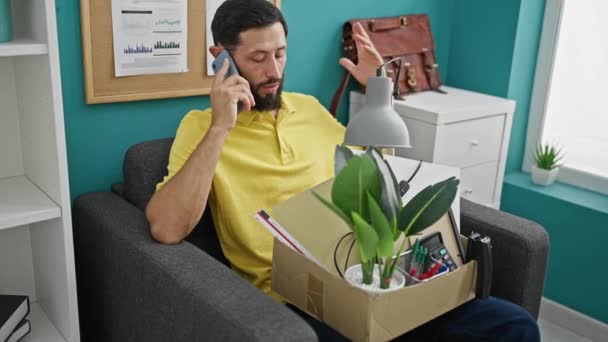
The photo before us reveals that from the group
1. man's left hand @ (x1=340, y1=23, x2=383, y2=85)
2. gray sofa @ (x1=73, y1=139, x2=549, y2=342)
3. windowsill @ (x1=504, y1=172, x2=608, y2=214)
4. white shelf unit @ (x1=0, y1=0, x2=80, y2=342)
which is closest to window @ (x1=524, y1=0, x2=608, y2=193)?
windowsill @ (x1=504, y1=172, x2=608, y2=214)

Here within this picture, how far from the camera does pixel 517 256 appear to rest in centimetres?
159

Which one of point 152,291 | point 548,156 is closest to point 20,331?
point 152,291

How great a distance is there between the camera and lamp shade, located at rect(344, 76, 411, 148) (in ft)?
3.59

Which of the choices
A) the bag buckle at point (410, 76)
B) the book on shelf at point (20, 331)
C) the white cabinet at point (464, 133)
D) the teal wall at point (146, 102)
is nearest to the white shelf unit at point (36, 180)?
the book on shelf at point (20, 331)

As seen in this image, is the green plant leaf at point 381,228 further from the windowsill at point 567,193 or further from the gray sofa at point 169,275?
the windowsill at point 567,193

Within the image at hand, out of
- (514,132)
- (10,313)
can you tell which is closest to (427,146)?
(514,132)

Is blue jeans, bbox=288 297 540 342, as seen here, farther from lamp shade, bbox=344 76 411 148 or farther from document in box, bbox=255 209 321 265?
lamp shade, bbox=344 76 411 148

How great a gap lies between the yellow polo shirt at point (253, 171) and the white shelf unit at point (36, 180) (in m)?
0.28

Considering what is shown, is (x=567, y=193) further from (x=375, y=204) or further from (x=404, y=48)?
(x=375, y=204)

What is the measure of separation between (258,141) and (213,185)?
0.61 ft

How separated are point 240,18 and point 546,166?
149 cm

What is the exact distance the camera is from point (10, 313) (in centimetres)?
140

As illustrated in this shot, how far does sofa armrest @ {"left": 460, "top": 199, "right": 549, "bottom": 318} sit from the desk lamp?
0.64 metres

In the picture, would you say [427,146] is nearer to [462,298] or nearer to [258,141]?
[258,141]
